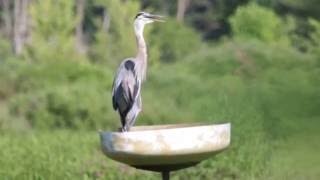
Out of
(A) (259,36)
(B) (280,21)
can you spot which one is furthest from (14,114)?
(B) (280,21)

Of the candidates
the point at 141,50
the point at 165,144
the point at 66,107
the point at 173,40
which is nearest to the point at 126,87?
the point at 141,50

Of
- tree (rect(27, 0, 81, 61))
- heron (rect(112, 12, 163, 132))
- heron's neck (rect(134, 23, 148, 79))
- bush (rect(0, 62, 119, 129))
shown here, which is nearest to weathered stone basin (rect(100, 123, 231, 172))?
heron (rect(112, 12, 163, 132))

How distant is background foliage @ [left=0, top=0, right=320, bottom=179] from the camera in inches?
268

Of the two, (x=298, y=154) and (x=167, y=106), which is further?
(x=167, y=106)

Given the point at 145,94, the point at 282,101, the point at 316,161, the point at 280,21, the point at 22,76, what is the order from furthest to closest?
the point at 280,21, the point at 22,76, the point at 145,94, the point at 282,101, the point at 316,161

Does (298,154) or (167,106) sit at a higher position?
(298,154)

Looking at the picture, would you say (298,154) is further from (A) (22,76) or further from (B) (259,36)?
(B) (259,36)

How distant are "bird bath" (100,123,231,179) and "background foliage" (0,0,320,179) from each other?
7.57 ft

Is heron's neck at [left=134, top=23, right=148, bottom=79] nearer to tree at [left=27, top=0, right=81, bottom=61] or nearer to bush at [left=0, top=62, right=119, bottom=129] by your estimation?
bush at [left=0, top=62, right=119, bottom=129]

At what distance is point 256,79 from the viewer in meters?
12.8

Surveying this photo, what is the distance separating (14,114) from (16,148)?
Answer: 3468 millimetres

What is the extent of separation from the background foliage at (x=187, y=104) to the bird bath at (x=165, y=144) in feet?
7.57

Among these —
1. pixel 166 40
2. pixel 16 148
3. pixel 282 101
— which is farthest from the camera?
pixel 166 40

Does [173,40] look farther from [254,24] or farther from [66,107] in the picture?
[66,107]
